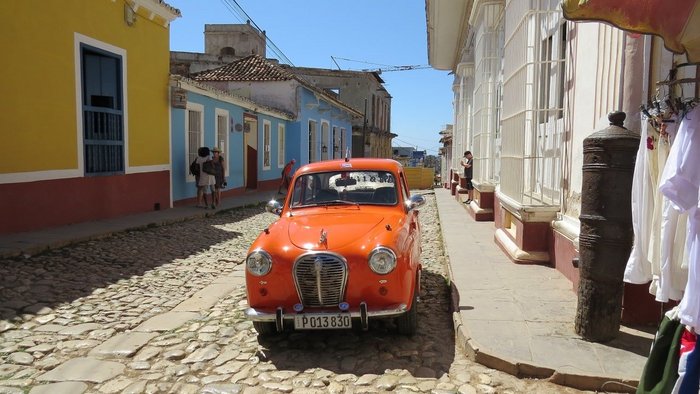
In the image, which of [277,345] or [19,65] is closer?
[277,345]

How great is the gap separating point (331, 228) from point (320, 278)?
552 millimetres

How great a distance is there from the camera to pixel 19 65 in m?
8.05

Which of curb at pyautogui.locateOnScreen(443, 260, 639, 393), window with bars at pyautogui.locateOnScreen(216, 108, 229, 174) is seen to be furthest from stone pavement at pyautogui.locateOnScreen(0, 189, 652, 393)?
window with bars at pyautogui.locateOnScreen(216, 108, 229, 174)

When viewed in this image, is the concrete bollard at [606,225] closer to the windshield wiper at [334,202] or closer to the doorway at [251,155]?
the windshield wiper at [334,202]

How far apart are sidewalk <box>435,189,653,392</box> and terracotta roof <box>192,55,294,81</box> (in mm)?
17654

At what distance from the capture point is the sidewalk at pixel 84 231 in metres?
7.17

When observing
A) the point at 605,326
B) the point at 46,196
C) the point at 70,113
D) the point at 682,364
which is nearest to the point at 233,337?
the point at 605,326

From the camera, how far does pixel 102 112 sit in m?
10.4

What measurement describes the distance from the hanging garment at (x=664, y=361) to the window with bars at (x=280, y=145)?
20.1m

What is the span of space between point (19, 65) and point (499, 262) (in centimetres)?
737

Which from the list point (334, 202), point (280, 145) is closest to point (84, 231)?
point (334, 202)

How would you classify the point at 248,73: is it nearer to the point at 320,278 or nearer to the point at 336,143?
the point at 336,143

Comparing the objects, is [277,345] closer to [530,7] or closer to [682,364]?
[682,364]

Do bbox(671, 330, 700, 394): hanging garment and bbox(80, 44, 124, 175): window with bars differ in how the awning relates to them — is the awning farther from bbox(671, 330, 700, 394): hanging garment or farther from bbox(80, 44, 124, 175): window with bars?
bbox(80, 44, 124, 175): window with bars
